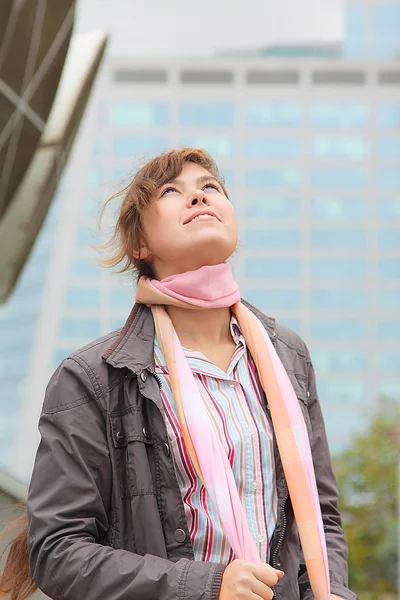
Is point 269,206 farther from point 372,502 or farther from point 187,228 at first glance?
point 187,228

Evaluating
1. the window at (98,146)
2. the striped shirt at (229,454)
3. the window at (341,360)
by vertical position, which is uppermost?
the window at (98,146)

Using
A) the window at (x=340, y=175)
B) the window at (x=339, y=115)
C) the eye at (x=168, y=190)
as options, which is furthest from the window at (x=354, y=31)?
the eye at (x=168, y=190)

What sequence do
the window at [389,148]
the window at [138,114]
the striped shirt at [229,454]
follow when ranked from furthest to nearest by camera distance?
the window at [389,148], the window at [138,114], the striped shirt at [229,454]

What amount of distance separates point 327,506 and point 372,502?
5177 cm

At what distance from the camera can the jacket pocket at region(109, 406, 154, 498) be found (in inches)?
95.4

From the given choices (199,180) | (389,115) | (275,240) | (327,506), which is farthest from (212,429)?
(389,115)

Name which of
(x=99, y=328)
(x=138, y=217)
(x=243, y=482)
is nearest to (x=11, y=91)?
(x=138, y=217)

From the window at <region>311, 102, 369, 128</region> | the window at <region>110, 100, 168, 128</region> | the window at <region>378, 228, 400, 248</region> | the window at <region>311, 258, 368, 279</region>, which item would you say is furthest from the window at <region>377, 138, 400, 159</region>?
the window at <region>110, 100, 168, 128</region>

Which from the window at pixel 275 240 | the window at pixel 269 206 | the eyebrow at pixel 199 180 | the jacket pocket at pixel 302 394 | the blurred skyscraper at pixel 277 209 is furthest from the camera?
the window at pixel 269 206

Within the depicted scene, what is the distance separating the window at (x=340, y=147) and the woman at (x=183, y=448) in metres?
92.3

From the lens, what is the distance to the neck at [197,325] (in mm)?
2744

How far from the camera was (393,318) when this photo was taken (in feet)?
291

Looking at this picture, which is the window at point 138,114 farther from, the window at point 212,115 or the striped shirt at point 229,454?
the striped shirt at point 229,454

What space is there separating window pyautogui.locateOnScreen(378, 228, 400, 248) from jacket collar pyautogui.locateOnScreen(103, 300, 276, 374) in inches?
3518
